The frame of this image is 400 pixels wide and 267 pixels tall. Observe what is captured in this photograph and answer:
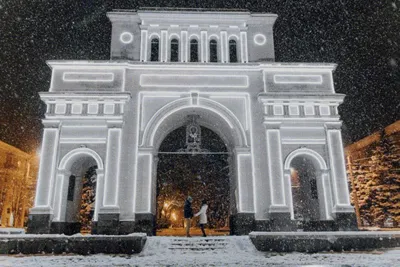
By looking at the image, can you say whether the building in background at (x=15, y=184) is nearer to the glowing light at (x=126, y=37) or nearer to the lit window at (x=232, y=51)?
the glowing light at (x=126, y=37)

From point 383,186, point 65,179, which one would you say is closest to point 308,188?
point 65,179

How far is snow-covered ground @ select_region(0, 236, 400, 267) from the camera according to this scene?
9.94 metres

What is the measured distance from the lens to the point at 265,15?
73.3 feet

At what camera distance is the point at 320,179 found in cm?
1972

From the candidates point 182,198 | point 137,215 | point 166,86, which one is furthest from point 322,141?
point 182,198

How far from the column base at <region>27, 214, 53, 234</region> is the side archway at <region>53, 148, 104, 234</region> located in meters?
0.60

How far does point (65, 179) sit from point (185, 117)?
792cm

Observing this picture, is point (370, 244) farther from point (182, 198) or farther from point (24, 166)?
point (24, 166)

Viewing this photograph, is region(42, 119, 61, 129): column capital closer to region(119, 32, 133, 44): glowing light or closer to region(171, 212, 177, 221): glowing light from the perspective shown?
region(119, 32, 133, 44): glowing light

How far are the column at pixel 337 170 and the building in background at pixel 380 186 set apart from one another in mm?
17874

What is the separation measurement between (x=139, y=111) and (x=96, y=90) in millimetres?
2788

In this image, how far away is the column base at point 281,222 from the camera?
1789cm

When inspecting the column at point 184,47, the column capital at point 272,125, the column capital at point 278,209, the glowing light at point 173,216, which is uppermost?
the column at point 184,47

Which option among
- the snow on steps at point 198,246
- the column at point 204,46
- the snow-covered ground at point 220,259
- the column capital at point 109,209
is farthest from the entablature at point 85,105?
the snow-covered ground at point 220,259
